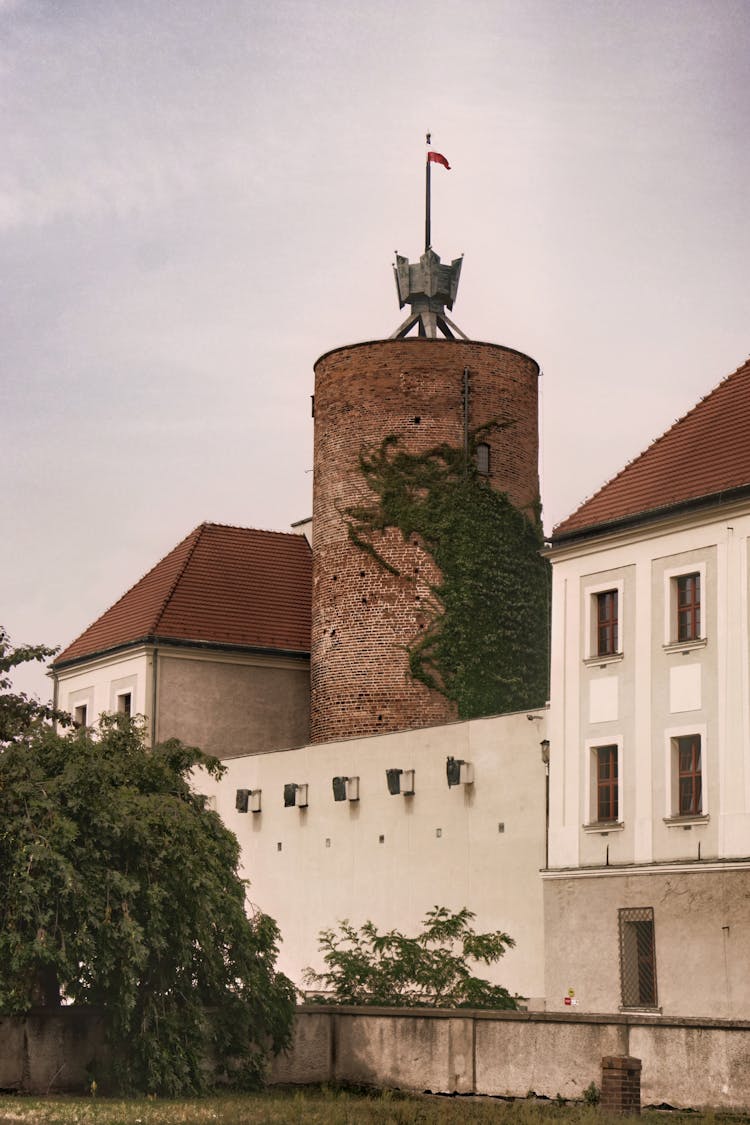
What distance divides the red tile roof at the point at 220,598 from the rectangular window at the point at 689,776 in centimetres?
1853

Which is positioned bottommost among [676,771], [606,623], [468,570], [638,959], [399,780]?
[638,959]

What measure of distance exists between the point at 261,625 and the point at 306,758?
829cm

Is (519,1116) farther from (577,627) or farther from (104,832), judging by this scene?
(577,627)

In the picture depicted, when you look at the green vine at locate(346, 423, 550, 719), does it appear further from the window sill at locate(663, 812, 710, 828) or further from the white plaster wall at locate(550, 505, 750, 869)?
the window sill at locate(663, 812, 710, 828)

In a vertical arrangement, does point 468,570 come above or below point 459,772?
above

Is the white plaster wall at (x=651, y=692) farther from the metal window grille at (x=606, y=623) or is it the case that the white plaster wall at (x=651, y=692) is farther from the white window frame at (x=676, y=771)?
the metal window grille at (x=606, y=623)

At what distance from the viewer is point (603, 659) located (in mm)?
33000

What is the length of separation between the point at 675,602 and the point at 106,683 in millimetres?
21234

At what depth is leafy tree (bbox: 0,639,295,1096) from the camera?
2494 centimetres

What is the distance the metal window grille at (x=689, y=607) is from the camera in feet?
104

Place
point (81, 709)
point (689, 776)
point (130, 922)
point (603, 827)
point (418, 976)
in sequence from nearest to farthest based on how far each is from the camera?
point (130, 922) < point (418, 976) < point (689, 776) < point (603, 827) < point (81, 709)

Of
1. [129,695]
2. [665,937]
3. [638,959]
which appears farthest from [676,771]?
[129,695]

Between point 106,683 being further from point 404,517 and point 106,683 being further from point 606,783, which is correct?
point 606,783

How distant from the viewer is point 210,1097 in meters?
24.9
